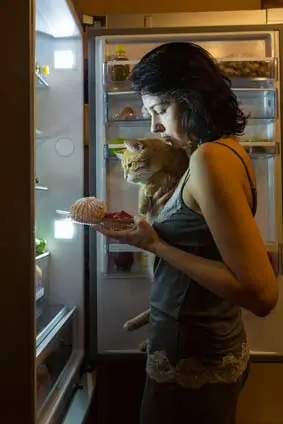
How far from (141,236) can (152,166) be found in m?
0.40

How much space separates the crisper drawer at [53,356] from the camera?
1258 millimetres

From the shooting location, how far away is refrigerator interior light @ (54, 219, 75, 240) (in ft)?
5.48

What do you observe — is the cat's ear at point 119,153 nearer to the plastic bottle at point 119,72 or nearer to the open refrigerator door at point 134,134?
the open refrigerator door at point 134,134

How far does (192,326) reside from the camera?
37.2 inches

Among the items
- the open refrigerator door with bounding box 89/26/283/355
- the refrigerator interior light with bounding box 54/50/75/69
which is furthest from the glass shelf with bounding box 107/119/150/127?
the refrigerator interior light with bounding box 54/50/75/69

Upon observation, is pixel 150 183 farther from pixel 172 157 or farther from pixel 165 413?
pixel 165 413

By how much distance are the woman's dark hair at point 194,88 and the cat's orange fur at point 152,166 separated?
0.31 metres

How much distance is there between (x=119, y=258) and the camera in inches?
66.6

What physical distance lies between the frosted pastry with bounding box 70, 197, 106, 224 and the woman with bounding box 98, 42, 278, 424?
122mm

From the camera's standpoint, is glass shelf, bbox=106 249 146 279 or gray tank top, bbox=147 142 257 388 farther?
glass shelf, bbox=106 249 146 279

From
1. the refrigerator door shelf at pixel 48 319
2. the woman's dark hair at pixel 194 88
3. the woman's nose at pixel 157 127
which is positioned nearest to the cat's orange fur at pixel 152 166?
the woman's nose at pixel 157 127

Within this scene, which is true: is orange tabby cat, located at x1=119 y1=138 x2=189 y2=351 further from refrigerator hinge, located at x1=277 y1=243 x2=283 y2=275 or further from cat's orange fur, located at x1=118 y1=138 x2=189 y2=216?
refrigerator hinge, located at x1=277 y1=243 x2=283 y2=275

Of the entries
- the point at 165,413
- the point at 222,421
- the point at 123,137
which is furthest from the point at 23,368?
the point at 123,137

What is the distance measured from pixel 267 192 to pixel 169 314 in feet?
2.82
